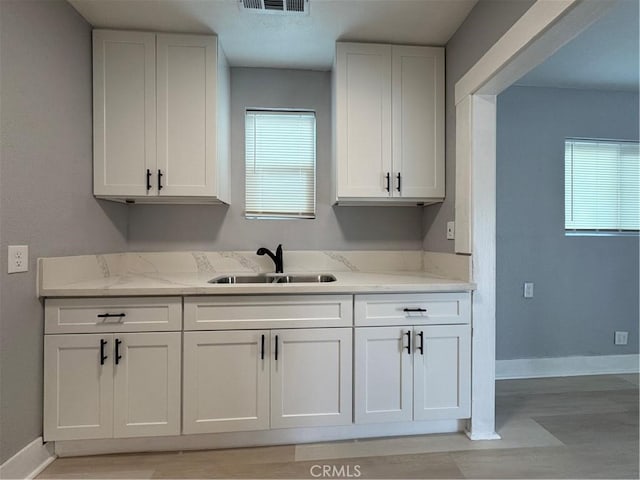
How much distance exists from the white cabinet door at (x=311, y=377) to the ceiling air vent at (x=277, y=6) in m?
1.83

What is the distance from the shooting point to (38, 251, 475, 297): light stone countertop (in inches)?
65.4

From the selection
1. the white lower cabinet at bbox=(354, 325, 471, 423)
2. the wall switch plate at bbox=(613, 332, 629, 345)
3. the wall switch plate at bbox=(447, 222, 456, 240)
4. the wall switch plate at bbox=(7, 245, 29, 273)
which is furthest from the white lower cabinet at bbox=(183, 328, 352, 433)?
the wall switch plate at bbox=(613, 332, 629, 345)

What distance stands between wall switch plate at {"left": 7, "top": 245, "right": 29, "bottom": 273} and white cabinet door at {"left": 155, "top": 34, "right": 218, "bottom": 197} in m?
0.76

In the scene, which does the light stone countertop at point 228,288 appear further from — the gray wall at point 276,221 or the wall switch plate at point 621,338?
the wall switch plate at point 621,338

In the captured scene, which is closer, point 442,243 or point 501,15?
point 501,15

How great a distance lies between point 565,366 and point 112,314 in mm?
3471

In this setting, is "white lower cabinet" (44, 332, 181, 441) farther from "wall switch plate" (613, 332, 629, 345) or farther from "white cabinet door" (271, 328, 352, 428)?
"wall switch plate" (613, 332, 629, 345)

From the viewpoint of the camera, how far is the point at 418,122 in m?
2.18

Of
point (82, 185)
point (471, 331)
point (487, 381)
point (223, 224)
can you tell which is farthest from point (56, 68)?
point (487, 381)

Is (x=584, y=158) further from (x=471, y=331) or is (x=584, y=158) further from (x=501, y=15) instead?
(x=471, y=331)

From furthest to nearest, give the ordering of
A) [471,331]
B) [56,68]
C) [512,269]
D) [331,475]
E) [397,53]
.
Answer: [512,269], [397,53], [471,331], [56,68], [331,475]

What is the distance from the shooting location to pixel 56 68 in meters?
1.70

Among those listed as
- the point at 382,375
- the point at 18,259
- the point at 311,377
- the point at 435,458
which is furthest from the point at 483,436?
the point at 18,259

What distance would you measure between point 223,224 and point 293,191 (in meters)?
0.61
